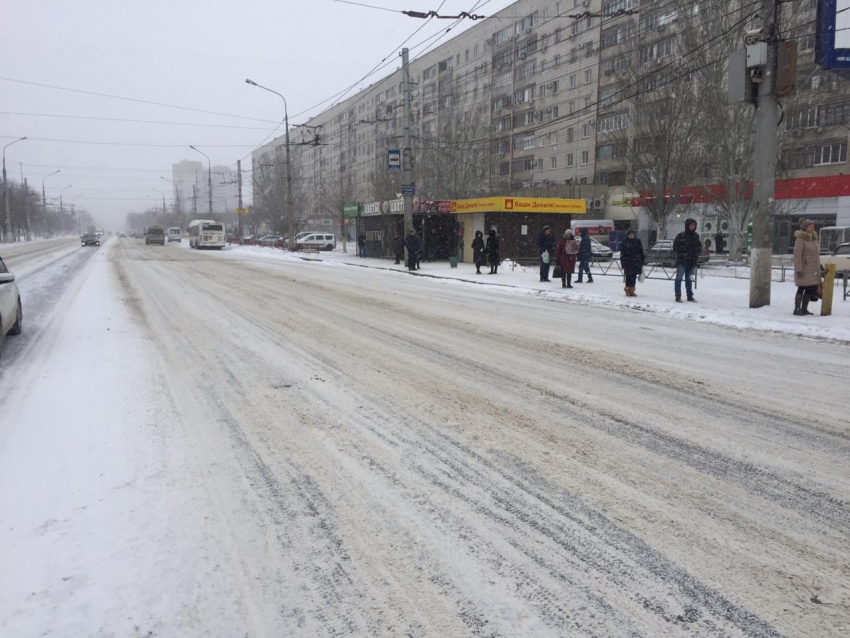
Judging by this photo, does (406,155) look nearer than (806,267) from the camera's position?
No

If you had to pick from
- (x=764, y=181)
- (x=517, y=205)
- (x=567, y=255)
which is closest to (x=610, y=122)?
(x=517, y=205)

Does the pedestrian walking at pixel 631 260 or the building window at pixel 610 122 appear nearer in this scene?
the pedestrian walking at pixel 631 260

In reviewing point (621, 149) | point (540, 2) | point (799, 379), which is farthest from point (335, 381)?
point (540, 2)

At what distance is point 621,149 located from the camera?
120 feet

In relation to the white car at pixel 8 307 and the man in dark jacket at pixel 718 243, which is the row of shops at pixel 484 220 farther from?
the white car at pixel 8 307

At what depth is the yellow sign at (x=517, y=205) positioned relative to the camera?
2681 centimetres

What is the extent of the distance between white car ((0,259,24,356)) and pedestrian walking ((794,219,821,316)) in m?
12.4

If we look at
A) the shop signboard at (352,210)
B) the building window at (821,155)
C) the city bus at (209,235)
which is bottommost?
the city bus at (209,235)

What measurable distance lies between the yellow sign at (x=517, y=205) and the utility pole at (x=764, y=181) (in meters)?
15.3

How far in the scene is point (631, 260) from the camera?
567 inches

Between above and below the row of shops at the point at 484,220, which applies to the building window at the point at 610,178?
above

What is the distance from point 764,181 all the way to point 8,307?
13288 millimetres

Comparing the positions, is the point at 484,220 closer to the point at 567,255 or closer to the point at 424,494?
the point at 567,255

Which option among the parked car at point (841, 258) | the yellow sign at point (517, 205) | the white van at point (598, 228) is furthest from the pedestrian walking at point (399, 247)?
the white van at point (598, 228)
